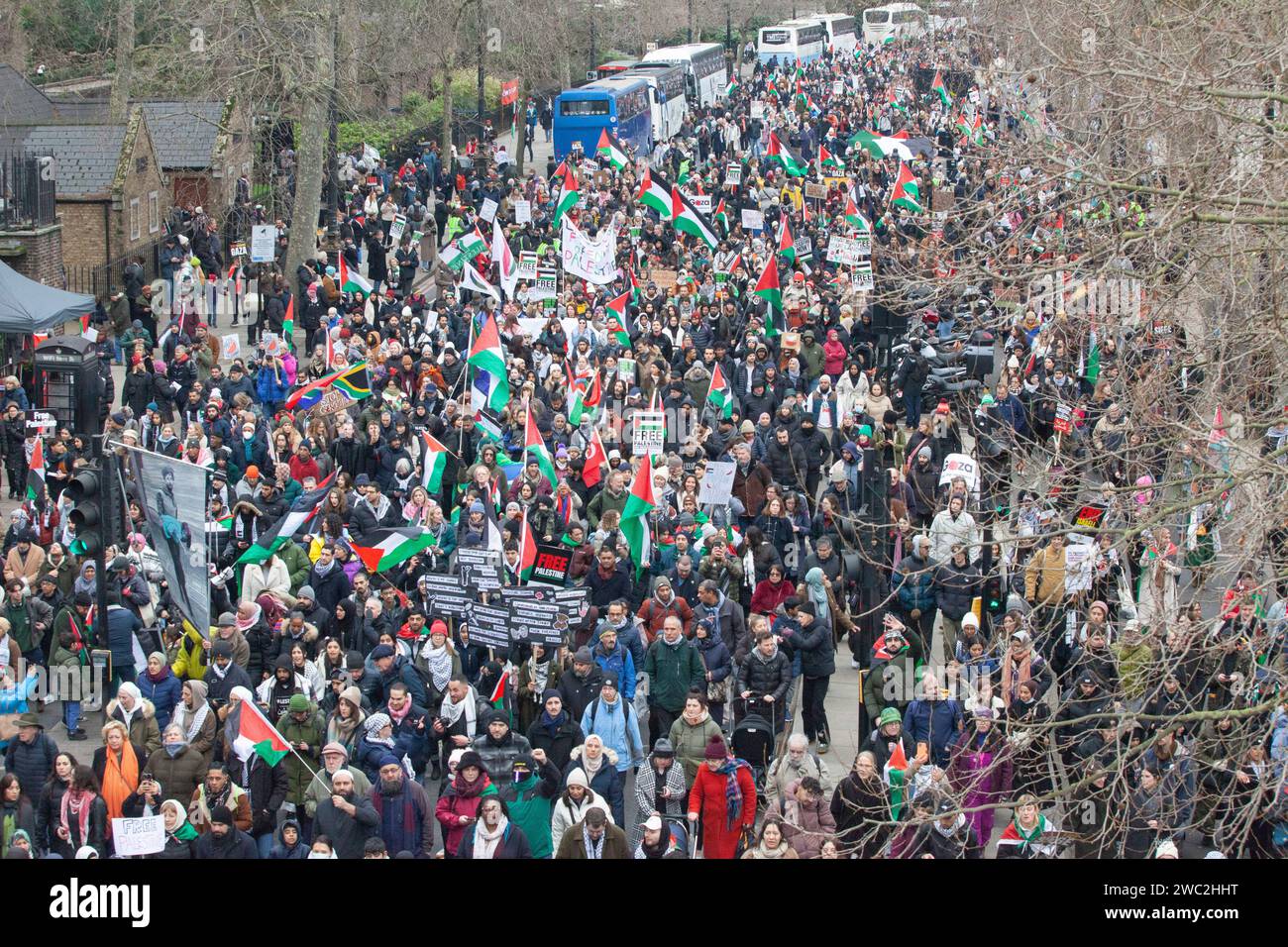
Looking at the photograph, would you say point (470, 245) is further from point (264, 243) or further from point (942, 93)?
point (942, 93)

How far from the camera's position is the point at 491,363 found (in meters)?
20.0

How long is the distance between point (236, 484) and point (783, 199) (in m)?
18.7

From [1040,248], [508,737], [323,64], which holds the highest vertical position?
[323,64]

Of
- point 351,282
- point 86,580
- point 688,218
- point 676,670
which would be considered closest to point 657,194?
point 688,218

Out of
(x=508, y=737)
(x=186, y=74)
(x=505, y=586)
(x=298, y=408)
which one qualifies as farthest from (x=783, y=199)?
(x=508, y=737)

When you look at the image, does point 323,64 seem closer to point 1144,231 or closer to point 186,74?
point 186,74

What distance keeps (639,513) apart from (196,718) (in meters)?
4.45

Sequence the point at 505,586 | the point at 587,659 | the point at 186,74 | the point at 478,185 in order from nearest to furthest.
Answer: the point at 587,659
the point at 505,586
the point at 186,74
the point at 478,185

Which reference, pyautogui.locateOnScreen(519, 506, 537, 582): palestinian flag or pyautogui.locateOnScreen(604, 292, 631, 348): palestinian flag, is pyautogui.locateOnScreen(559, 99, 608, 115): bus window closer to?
pyautogui.locateOnScreen(604, 292, 631, 348): palestinian flag

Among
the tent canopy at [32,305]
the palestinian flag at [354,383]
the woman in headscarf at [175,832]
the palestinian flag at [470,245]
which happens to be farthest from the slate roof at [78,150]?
the woman in headscarf at [175,832]

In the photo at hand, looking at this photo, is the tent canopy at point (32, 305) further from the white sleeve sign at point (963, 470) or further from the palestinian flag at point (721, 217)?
the white sleeve sign at point (963, 470)

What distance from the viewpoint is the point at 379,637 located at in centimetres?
1368

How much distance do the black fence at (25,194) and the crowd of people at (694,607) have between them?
19.1ft

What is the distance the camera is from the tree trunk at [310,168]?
33.8 metres
